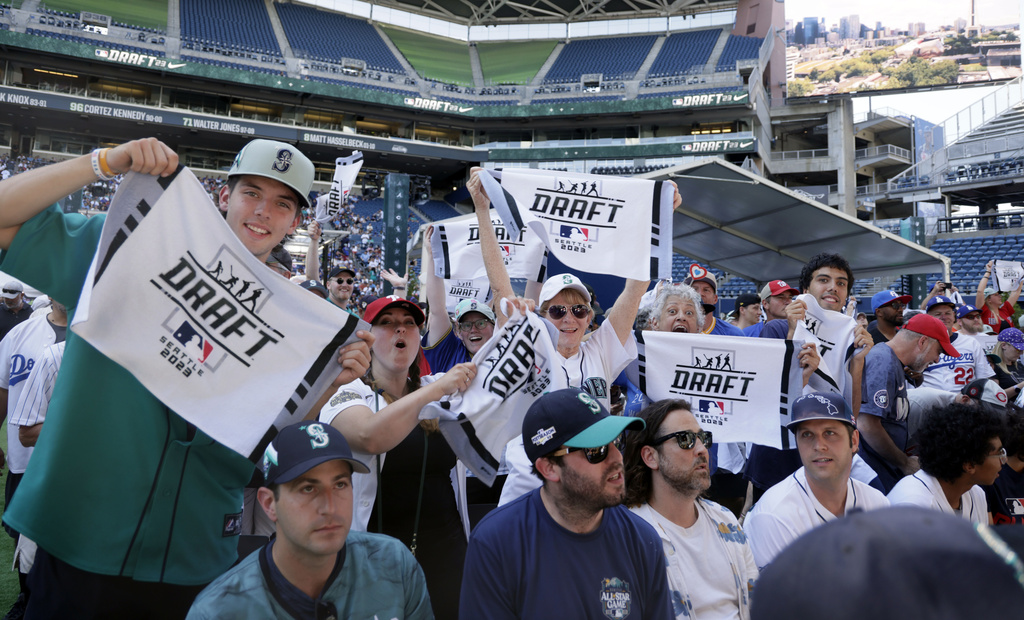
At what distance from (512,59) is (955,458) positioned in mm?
46472

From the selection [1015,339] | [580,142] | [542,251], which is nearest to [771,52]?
[580,142]

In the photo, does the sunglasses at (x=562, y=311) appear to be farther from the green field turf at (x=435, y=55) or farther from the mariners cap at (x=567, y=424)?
the green field turf at (x=435, y=55)

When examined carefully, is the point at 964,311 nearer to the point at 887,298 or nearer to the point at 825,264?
the point at 887,298

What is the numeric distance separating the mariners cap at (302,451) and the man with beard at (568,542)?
0.59 m

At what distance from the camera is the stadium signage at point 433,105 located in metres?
39.7

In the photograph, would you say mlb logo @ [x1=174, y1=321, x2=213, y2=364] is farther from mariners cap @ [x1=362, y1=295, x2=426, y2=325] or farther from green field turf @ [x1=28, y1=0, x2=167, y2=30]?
green field turf @ [x1=28, y1=0, x2=167, y2=30]

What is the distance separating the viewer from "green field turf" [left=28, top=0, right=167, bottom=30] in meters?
36.3

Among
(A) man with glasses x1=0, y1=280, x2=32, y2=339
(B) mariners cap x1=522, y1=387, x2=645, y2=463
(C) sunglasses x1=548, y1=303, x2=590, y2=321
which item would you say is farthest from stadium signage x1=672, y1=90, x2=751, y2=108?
(B) mariners cap x1=522, y1=387, x2=645, y2=463

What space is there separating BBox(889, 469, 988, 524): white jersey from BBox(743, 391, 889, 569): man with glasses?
0.26 m

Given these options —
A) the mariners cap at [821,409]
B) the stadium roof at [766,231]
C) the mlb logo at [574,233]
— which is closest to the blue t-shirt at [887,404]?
the mariners cap at [821,409]

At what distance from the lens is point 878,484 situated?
4.09 metres

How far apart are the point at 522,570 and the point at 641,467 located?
1.02 meters

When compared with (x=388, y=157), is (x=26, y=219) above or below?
below

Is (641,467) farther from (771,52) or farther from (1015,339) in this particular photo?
(771,52)
